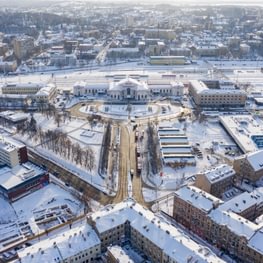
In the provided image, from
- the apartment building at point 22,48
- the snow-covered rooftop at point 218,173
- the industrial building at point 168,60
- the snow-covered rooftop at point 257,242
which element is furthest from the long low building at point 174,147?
the apartment building at point 22,48

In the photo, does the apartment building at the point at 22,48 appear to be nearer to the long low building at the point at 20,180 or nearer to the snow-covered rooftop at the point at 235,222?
the long low building at the point at 20,180

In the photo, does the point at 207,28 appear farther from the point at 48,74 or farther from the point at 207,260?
the point at 207,260

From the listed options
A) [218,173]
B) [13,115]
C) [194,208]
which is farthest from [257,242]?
[13,115]

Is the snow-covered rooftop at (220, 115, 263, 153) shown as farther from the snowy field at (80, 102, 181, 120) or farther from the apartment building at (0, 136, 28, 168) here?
the apartment building at (0, 136, 28, 168)

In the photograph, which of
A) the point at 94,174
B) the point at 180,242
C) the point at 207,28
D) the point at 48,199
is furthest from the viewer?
the point at 207,28

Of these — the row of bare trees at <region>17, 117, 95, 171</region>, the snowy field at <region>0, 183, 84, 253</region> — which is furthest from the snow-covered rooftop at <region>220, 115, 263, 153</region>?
the snowy field at <region>0, 183, 84, 253</region>

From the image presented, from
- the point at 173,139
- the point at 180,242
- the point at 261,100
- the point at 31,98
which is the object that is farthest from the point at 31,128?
the point at 261,100

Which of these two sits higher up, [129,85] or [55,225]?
[129,85]
